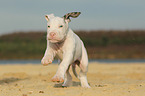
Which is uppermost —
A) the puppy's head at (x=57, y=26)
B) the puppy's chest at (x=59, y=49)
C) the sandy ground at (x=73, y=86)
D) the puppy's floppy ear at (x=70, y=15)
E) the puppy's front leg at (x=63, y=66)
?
the puppy's floppy ear at (x=70, y=15)

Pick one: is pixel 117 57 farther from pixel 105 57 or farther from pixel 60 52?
pixel 60 52

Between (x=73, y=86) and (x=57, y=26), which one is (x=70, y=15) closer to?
(x=57, y=26)

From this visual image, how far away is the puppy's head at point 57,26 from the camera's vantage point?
5414mm

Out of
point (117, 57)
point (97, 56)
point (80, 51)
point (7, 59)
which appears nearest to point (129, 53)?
point (117, 57)

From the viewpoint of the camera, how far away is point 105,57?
3559 centimetres

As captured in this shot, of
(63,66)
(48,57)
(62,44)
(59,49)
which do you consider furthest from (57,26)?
(63,66)

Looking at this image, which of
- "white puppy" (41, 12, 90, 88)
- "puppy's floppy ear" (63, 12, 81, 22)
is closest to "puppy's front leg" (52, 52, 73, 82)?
"white puppy" (41, 12, 90, 88)

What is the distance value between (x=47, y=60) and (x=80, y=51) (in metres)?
1.03

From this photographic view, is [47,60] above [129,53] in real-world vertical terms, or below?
above

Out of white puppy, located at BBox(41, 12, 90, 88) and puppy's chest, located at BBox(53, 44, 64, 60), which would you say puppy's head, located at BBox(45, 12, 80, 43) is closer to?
white puppy, located at BBox(41, 12, 90, 88)

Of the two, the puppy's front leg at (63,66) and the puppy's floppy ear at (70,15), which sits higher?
the puppy's floppy ear at (70,15)

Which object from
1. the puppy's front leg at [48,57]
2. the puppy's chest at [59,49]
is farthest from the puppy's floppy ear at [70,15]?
the puppy's front leg at [48,57]

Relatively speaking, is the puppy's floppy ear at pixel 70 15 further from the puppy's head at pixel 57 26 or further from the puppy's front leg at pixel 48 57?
the puppy's front leg at pixel 48 57

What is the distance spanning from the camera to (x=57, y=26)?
220 inches
